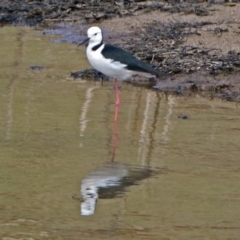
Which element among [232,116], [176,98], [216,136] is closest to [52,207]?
[216,136]

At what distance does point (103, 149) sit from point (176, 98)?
7.32 feet

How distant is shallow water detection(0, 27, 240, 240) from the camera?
17.0ft

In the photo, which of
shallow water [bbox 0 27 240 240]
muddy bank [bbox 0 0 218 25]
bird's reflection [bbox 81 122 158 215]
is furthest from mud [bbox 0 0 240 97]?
bird's reflection [bbox 81 122 158 215]

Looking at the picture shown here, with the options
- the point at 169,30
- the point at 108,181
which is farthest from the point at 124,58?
the point at 169,30

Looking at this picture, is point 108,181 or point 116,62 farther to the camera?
point 116,62

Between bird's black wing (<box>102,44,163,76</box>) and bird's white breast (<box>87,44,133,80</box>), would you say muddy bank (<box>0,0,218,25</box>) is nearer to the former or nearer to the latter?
bird's white breast (<box>87,44,133,80</box>)

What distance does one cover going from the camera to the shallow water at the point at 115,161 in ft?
17.0

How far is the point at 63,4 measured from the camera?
14320mm

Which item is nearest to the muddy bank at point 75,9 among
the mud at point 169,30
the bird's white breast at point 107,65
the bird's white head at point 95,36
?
the mud at point 169,30

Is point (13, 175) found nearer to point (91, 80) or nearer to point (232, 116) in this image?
point (232, 116)

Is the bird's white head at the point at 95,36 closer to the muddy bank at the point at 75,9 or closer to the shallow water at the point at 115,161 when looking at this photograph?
the shallow water at the point at 115,161

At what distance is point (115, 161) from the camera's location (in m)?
→ 6.55

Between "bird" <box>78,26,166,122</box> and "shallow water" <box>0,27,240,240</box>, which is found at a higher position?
"bird" <box>78,26,166,122</box>

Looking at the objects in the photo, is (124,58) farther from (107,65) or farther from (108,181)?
(108,181)
